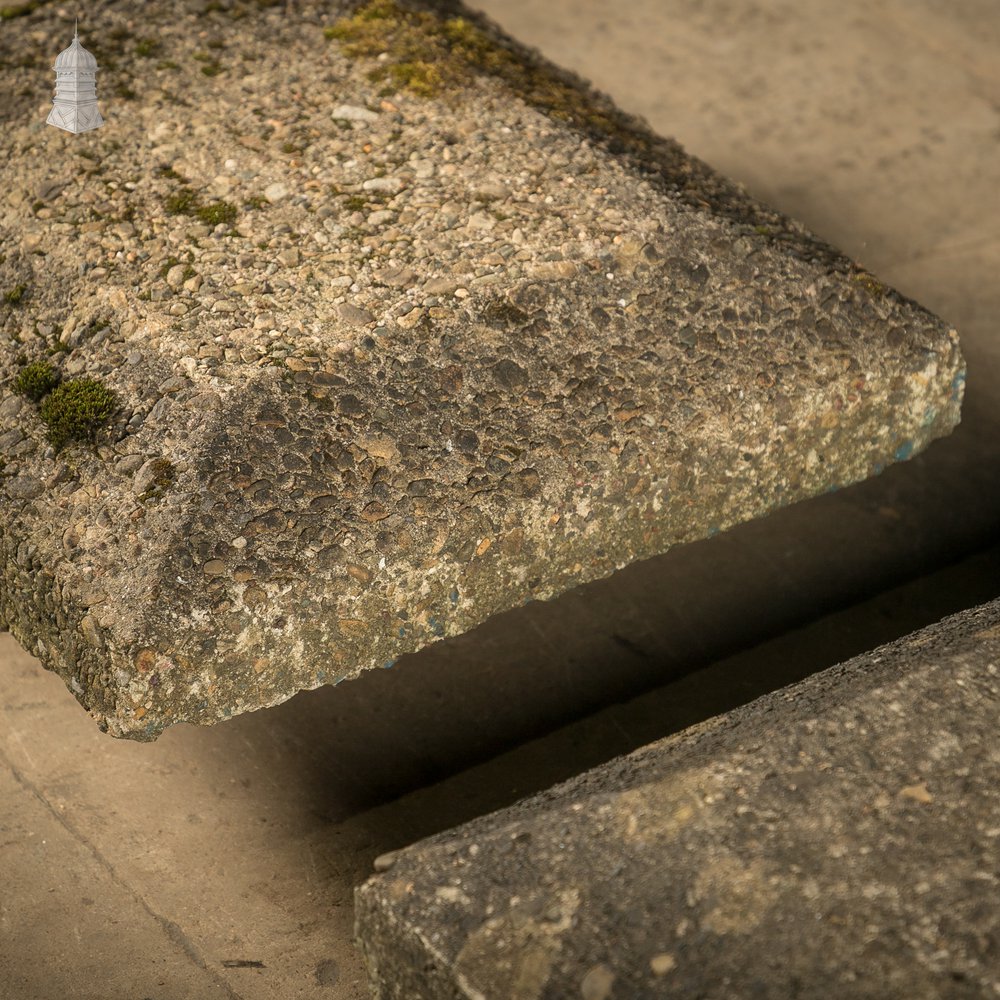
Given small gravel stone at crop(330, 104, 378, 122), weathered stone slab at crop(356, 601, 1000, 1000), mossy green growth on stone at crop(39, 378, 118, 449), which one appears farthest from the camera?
small gravel stone at crop(330, 104, 378, 122)

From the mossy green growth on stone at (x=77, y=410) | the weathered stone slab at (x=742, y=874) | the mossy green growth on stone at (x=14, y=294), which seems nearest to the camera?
the weathered stone slab at (x=742, y=874)

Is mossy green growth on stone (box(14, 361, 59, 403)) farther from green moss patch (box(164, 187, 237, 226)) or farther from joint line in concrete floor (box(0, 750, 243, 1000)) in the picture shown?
joint line in concrete floor (box(0, 750, 243, 1000))

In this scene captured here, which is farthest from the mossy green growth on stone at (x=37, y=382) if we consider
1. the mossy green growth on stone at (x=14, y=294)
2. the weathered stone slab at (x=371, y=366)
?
the mossy green growth on stone at (x=14, y=294)

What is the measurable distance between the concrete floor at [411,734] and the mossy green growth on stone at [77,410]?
56 centimetres

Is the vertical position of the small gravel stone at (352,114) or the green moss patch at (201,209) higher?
the small gravel stone at (352,114)

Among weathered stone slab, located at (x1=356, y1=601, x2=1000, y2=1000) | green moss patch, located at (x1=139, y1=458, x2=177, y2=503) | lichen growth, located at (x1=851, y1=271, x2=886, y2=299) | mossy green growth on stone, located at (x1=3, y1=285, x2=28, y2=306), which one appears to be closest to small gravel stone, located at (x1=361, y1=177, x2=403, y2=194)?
mossy green growth on stone, located at (x1=3, y1=285, x2=28, y2=306)

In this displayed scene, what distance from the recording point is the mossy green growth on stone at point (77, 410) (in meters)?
2.42

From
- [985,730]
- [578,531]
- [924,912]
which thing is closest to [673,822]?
[924,912]

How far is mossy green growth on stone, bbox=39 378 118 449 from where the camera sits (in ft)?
7.93

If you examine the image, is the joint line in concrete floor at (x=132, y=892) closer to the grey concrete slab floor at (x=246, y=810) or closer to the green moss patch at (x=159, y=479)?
the grey concrete slab floor at (x=246, y=810)

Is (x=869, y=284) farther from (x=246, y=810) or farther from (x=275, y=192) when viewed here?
(x=246, y=810)

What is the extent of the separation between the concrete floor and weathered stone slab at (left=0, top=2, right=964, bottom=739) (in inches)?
12.8

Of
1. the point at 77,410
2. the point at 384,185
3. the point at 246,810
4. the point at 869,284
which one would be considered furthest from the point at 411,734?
the point at 869,284

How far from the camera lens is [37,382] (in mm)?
2514
